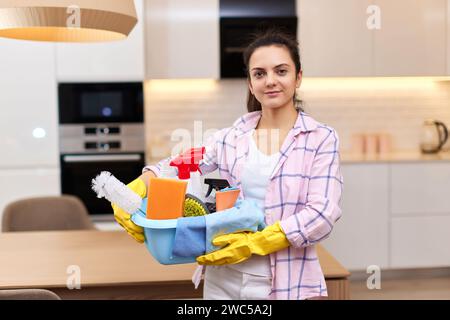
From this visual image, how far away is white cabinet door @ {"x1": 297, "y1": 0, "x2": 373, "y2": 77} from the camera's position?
11.8 feet

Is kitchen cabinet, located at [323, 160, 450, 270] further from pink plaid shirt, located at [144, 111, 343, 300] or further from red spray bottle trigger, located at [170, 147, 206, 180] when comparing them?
red spray bottle trigger, located at [170, 147, 206, 180]

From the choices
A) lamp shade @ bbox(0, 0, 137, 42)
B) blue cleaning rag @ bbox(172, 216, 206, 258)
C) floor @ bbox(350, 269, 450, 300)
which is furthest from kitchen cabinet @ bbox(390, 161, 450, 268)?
blue cleaning rag @ bbox(172, 216, 206, 258)

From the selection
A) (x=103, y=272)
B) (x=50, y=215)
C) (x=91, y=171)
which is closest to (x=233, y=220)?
(x=103, y=272)

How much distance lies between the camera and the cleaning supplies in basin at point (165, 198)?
955 mm

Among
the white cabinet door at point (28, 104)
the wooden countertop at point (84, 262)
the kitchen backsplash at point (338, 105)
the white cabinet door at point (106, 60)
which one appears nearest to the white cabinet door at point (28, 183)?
the white cabinet door at point (28, 104)

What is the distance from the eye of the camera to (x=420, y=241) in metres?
3.58

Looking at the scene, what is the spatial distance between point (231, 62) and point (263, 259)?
252cm

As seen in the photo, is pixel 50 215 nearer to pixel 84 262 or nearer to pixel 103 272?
pixel 84 262

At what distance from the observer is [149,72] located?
3.55 m

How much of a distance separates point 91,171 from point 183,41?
3.03 feet

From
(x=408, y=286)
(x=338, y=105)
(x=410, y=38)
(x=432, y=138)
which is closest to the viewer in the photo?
(x=408, y=286)

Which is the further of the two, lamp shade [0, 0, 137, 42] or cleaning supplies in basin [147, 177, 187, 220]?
lamp shade [0, 0, 137, 42]
